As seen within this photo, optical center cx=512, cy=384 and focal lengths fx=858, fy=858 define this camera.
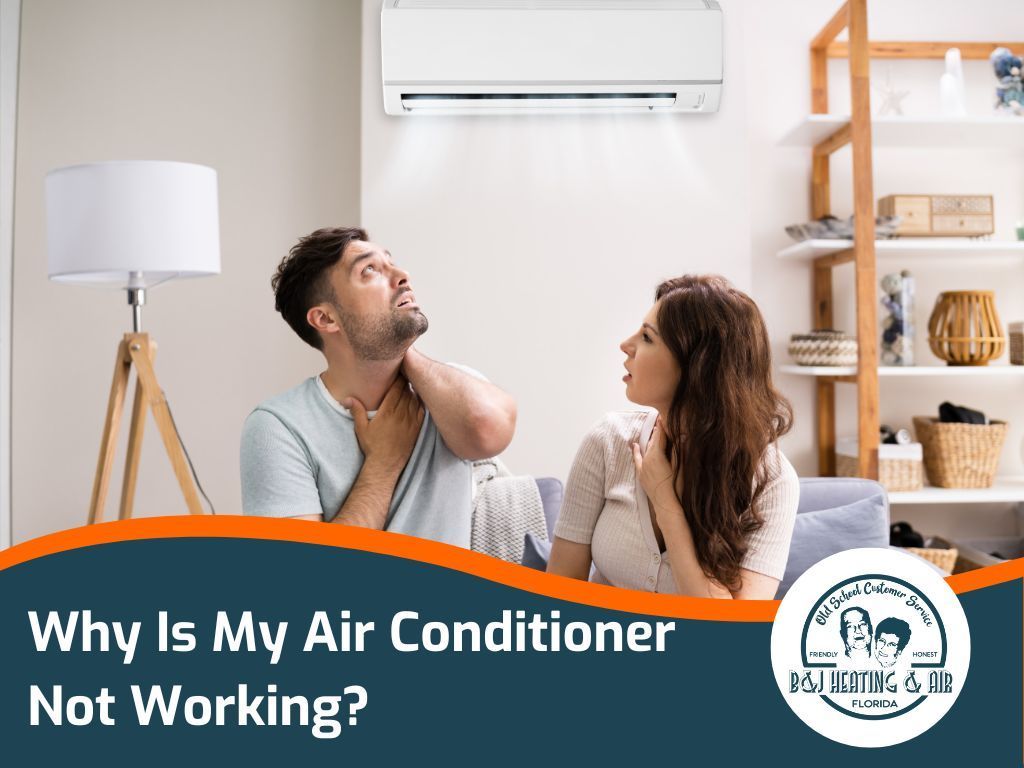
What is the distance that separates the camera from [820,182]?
2924 millimetres

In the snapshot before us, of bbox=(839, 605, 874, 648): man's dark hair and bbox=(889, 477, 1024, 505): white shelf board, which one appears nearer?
bbox=(839, 605, 874, 648): man's dark hair

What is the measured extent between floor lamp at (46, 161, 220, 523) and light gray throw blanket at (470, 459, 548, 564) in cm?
90

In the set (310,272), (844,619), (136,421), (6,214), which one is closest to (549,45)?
(310,272)

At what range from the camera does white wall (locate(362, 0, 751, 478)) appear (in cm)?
243

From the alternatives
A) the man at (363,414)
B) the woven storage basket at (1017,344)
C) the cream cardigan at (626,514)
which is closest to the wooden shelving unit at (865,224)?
the woven storage basket at (1017,344)

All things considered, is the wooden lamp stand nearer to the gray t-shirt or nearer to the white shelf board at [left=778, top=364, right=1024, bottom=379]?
the gray t-shirt

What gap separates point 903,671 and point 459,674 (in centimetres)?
41

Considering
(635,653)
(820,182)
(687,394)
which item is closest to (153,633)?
(635,653)

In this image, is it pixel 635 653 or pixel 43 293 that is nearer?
pixel 635 653

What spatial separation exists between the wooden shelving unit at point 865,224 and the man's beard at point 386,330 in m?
1.62

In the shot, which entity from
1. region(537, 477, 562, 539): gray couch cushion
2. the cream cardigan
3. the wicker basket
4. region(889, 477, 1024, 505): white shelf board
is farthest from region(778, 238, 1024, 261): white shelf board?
the cream cardigan

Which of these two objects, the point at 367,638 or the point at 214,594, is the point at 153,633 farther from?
the point at 367,638

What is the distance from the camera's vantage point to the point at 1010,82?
8.88 feet

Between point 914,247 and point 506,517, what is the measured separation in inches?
65.3
